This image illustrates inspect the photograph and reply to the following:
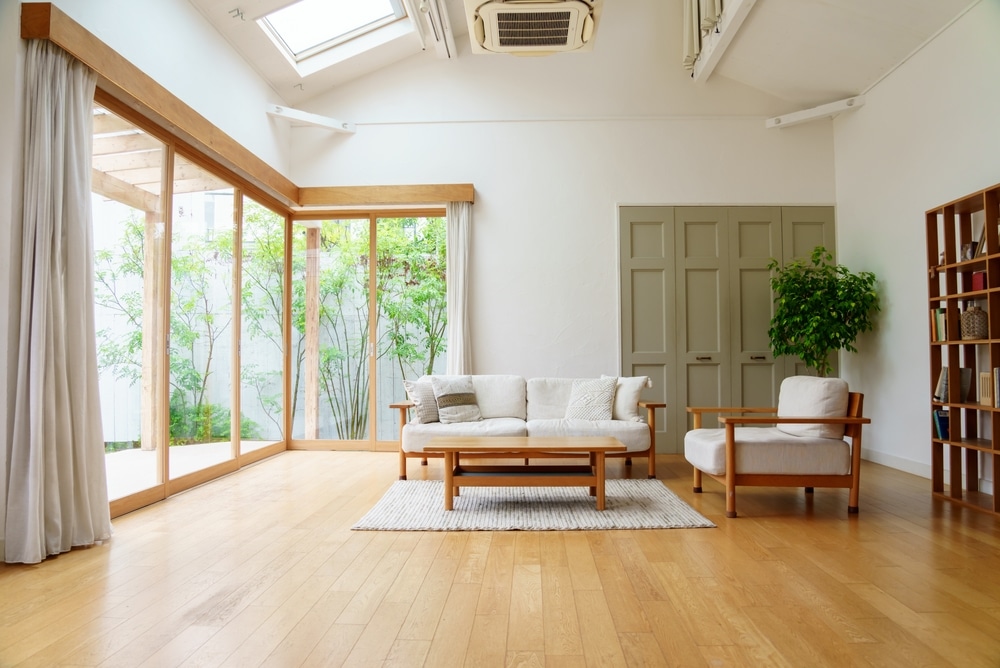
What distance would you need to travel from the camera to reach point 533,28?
4.15 meters

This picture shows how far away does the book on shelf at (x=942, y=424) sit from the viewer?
173 inches

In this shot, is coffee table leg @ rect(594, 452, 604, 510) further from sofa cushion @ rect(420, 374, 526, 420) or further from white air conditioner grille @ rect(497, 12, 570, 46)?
white air conditioner grille @ rect(497, 12, 570, 46)

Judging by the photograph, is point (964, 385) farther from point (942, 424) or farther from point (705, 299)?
point (705, 299)

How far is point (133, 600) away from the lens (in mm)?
2555

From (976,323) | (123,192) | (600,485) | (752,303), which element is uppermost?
(123,192)

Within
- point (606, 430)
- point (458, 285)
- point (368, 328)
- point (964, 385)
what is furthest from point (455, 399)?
point (964, 385)

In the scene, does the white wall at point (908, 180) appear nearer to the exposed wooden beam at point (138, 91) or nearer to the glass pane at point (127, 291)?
the exposed wooden beam at point (138, 91)

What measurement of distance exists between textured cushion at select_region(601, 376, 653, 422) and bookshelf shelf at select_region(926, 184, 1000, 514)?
2076mm

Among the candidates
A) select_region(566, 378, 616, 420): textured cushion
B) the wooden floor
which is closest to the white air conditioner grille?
select_region(566, 378, 616, 420): textured cushion

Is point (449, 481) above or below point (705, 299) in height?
A: below

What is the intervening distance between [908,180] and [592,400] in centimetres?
310

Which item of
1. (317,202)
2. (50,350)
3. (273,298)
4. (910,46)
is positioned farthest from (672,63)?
(50,350)

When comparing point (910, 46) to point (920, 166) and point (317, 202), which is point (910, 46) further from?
point (317, 202)

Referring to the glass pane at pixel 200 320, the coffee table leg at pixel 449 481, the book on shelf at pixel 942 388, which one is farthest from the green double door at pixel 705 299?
the glass pane at pixel 200 320
